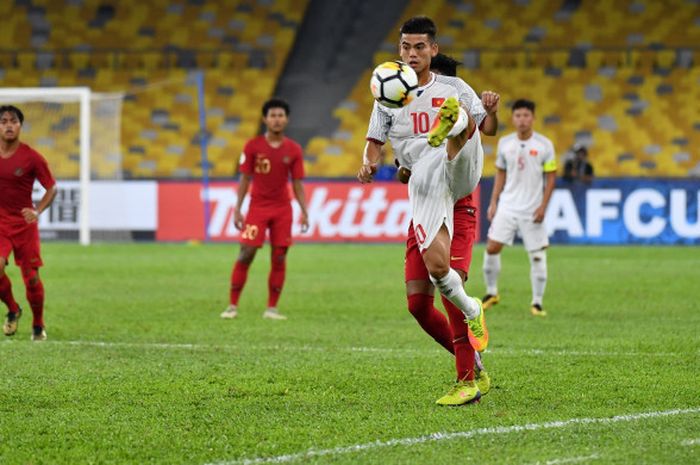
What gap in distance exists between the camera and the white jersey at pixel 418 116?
24.5 ft

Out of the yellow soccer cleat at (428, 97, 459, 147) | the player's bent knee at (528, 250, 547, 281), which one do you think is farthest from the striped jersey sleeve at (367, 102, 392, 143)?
the player's bent knee at (528, 250, 547, 281)

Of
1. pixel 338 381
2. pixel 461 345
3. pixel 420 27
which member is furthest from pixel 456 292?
pixel 420 27

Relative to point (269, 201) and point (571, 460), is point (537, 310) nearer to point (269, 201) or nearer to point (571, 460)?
point (269, 201)

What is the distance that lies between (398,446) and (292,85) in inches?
1142

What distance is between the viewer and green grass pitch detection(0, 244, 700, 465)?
618 cm

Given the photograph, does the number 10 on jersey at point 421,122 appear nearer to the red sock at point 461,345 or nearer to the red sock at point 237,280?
the red sock at point 461,345

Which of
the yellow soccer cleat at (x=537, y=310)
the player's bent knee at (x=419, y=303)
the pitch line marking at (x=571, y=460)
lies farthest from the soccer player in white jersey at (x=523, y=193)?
the pitch line marking at (x=571, y=460)

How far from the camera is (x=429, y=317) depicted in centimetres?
788

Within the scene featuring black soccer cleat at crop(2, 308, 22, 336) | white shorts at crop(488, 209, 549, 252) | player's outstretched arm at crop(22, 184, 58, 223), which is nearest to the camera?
player's outstretched arm at crop(22, 184, 58, 223)

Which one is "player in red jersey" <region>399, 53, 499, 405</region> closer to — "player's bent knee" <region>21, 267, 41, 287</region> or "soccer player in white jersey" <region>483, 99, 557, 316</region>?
"player's bent knee" <region>21, 267, 41, 287</region>

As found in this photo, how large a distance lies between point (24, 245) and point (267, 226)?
130 inches

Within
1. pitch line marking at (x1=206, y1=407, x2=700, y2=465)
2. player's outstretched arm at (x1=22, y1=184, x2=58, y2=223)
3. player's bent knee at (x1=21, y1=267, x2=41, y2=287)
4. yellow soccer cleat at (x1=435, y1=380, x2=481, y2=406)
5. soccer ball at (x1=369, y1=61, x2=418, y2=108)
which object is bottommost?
pitch line marking at (x1=206, y1=407, x2=700, y2=465)

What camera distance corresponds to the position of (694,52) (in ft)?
114

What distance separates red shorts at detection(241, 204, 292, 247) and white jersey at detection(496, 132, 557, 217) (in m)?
2.51
